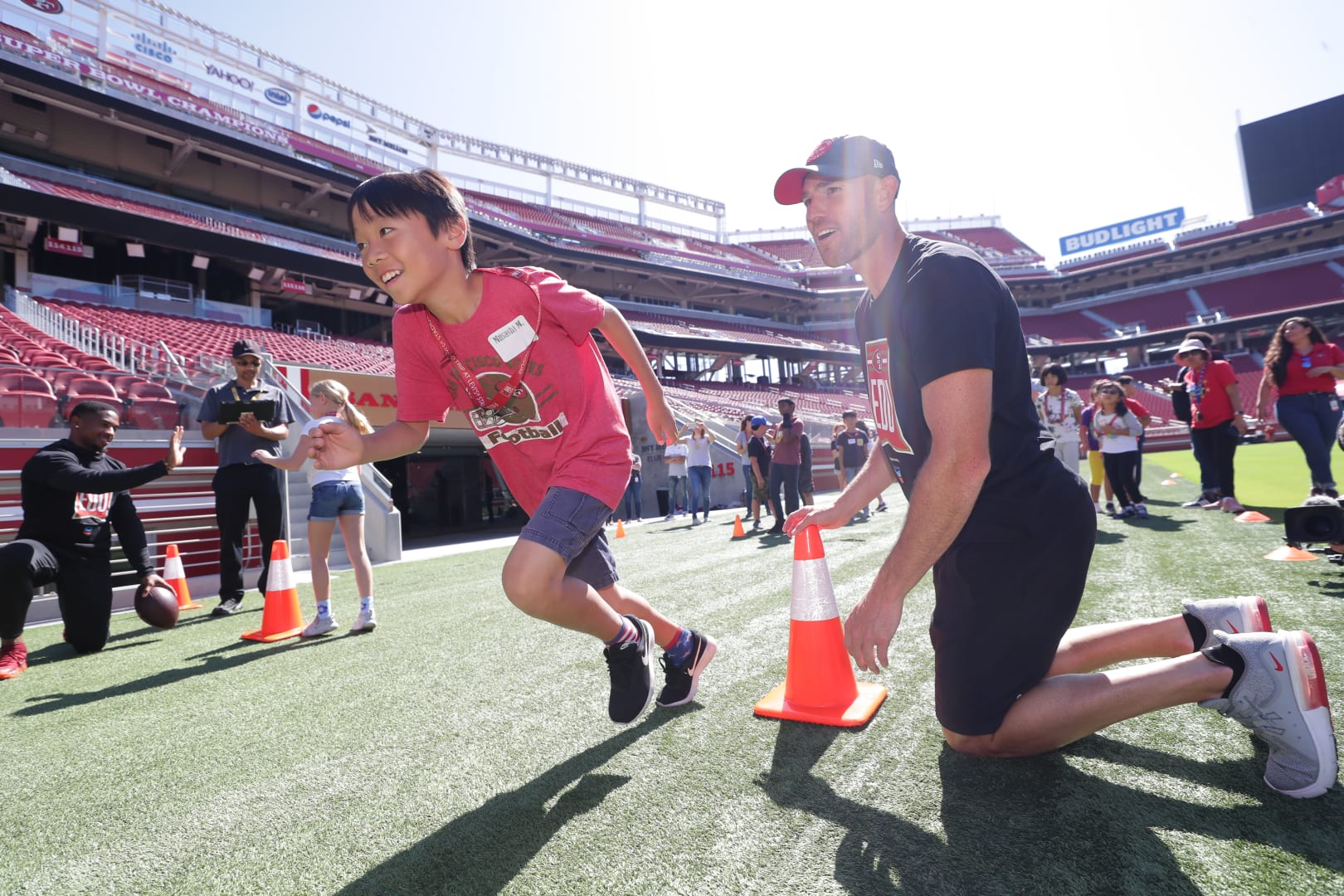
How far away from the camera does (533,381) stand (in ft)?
7.32

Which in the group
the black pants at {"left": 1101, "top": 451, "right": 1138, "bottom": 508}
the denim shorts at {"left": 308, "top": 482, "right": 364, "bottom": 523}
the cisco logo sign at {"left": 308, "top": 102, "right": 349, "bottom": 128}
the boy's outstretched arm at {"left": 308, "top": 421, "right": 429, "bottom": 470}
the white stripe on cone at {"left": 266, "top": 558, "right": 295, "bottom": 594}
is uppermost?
the cisco logo sign at {"left": 308, "top": 102, "right": 349, "bottom": 128}

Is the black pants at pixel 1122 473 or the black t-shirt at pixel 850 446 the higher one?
the black t-shirt at pixel 850 446

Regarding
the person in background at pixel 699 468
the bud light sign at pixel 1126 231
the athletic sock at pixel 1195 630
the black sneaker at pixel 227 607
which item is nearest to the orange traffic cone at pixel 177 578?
the black sneaker at pixel 227 607

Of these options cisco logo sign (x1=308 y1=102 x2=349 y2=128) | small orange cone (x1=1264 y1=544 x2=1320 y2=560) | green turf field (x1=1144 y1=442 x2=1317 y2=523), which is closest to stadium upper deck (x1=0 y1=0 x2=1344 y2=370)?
cisco logo sign (x1=308 y1=102 x2=349 y2=128)

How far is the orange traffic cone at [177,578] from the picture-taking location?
6215 millimetres

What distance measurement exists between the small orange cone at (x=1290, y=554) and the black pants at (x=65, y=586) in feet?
24.3

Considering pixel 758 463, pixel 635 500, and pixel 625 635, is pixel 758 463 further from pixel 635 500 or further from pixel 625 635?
pixel 625 635

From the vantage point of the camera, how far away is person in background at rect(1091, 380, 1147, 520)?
7.08 metres

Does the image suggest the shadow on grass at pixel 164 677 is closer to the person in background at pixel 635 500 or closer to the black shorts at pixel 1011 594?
the black shorts at pixel 1011 594

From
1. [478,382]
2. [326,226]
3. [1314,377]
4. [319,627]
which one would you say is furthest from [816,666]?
[326,226]

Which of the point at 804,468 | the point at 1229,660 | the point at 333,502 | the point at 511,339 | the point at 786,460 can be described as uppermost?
the point at 511,339

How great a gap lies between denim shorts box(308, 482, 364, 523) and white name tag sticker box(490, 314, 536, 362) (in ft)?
9.07

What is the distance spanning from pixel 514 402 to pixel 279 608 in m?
3.29

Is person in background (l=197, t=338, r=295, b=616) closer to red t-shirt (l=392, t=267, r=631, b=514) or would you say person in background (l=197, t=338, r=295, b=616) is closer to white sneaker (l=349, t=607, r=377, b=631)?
white sneaker (l=349, t=607, r=377, b=631)
